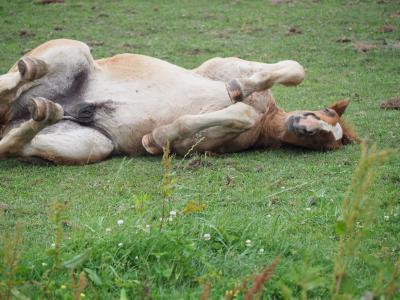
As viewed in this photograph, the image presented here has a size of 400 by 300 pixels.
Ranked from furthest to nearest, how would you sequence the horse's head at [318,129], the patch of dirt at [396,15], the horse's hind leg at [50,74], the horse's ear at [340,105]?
the patch of dirt at [396,15] < the horse's ear at [340,105] < the horse's head at [318,129] < the horse's hind leg at [50,74]

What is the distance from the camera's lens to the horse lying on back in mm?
6109

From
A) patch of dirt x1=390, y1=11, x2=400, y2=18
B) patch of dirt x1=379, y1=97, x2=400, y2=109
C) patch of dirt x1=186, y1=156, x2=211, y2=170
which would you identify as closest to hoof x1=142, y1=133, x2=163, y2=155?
patch of dirt x1=186, y1=156, x2=211, y2=170

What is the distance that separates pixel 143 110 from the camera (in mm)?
6309

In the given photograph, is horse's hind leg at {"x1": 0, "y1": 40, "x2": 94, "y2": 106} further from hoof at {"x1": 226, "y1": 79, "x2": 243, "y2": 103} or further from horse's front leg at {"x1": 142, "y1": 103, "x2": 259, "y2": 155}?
hoof at {"x1": 226, "y1": 79, "x2": 243, "y2": 103}

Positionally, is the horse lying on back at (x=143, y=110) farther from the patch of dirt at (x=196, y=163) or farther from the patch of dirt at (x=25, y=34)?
the patch of dirt at (x=25, y=34)

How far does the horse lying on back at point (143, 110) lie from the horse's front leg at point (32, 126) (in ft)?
0.05

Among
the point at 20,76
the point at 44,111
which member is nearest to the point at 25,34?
the point at 20,76

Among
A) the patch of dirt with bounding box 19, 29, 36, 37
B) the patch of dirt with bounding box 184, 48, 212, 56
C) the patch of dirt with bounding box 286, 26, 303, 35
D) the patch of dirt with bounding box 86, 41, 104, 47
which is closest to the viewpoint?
the patch of dirt with bounding box 184, 48, 212, 56

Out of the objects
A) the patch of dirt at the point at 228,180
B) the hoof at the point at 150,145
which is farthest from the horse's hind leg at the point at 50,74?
the patch of dirt at the point at 228,180

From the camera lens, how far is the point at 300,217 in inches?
186

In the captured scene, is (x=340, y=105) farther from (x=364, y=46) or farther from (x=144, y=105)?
(x=364, y=46)

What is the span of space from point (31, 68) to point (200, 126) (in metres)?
1.52

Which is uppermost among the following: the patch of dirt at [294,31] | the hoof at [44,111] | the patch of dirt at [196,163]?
the hoof at [44,111]

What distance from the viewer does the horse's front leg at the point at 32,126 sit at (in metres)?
5.69
